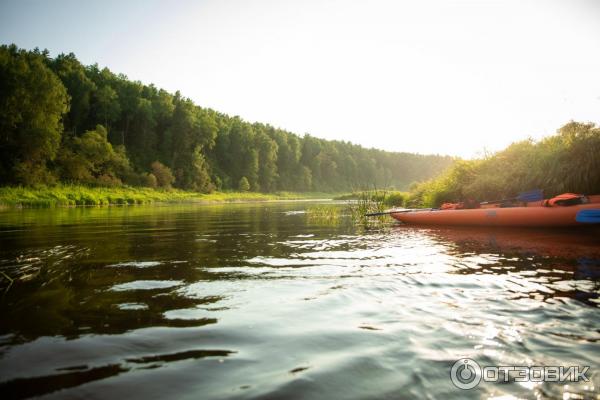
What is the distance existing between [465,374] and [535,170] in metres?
12.7

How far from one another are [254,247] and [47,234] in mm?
6406

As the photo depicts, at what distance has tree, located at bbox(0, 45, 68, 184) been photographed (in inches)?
1442

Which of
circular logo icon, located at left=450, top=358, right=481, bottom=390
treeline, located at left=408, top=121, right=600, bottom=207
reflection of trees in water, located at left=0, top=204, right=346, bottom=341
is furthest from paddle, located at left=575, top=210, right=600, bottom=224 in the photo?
circular logo icon, located at left=450, top=358, right=481, bottom=390

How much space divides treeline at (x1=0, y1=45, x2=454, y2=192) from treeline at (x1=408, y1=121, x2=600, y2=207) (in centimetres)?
186

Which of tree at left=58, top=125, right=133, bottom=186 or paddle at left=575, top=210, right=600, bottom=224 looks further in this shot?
tree at left=58, top=125, right=133, bottom=186

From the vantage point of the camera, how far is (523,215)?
934 cm

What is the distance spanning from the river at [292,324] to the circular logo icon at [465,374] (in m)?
0.05

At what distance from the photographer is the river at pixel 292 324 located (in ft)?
7.00

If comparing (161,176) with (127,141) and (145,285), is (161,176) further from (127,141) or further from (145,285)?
(145,285)

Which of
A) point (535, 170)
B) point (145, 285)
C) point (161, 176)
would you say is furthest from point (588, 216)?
point (161, 176)

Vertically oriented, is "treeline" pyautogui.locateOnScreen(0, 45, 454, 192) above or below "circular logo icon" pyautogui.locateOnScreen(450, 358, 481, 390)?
above

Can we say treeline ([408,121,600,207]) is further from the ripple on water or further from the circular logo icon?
the ripple on water

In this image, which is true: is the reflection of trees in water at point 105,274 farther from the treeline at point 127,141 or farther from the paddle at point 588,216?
the treeline at point 127,141

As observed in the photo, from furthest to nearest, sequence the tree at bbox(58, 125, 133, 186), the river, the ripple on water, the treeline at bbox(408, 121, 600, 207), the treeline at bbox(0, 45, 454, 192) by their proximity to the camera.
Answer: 1. the tree at bbox(58, 125, 133, 186)
2. the treeline at bbox(0, 45, 454, 192)
3. the treeline at bbox(408, 121, 600, 207)
4. the ripple on water
5. the river
